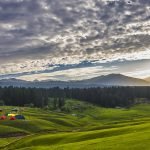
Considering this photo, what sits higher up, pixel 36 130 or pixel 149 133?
pixel 149 133

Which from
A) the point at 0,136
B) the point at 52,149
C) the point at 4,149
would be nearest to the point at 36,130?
the point at 0,136

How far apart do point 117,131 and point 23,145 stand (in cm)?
1881

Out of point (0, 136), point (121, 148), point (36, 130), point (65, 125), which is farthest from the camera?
point (65, 125)

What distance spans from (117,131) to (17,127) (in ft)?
269

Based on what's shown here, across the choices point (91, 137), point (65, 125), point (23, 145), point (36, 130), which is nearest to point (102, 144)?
point (91, 137)

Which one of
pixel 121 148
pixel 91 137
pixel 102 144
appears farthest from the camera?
pixel 91 137

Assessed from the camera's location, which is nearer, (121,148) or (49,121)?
(121,148)

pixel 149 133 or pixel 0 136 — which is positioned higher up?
pixel 149 133

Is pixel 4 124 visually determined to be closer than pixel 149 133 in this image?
No

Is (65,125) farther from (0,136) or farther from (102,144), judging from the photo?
(102,144)

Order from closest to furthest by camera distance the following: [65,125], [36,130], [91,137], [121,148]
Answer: [121,148] < [91,137] < [36,130] < [65,125]

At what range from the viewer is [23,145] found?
7250cm

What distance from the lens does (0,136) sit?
128375mm

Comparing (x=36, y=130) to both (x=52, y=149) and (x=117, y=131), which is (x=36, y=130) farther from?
(x=52, y=149)
